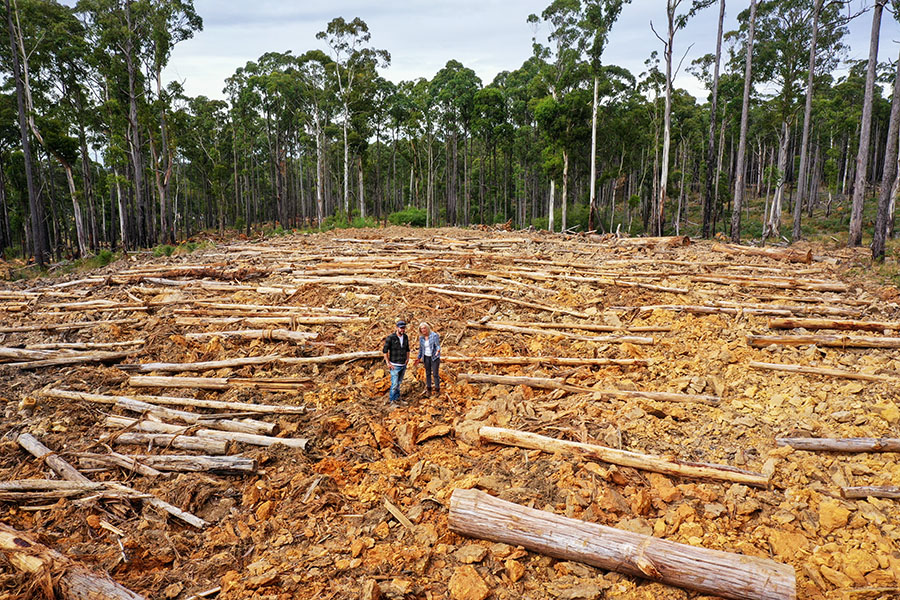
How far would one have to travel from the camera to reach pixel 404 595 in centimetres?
376

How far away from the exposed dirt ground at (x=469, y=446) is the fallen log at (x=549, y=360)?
0.09 m

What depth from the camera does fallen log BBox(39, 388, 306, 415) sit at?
22.0 feet

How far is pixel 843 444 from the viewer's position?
504 centimetres

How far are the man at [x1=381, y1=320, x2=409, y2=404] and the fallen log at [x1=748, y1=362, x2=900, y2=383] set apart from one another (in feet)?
17.9

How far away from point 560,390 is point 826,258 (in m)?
11.6

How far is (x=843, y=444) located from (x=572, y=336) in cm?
434

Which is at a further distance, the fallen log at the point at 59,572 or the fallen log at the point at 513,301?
the fallen log at the point at 513,301

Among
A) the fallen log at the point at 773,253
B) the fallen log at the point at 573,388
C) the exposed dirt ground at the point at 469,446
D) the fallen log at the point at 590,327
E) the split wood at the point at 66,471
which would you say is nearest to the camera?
the exposed dirt ground at the point at 469,446

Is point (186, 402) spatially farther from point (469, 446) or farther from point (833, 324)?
point (833, 324)

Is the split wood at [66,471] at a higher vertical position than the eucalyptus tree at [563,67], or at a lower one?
lower

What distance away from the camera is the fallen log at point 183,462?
18.0 feet

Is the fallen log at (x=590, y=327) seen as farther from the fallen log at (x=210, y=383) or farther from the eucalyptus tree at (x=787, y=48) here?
the eucalyptus tree at (x=787, y=48)

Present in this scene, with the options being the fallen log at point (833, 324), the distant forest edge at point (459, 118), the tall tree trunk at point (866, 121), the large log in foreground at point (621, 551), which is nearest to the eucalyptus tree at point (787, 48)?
the distant forest edge at point (459, 118)

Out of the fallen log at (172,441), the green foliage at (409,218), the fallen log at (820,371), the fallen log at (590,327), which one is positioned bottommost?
the fallen log at (172,441)
